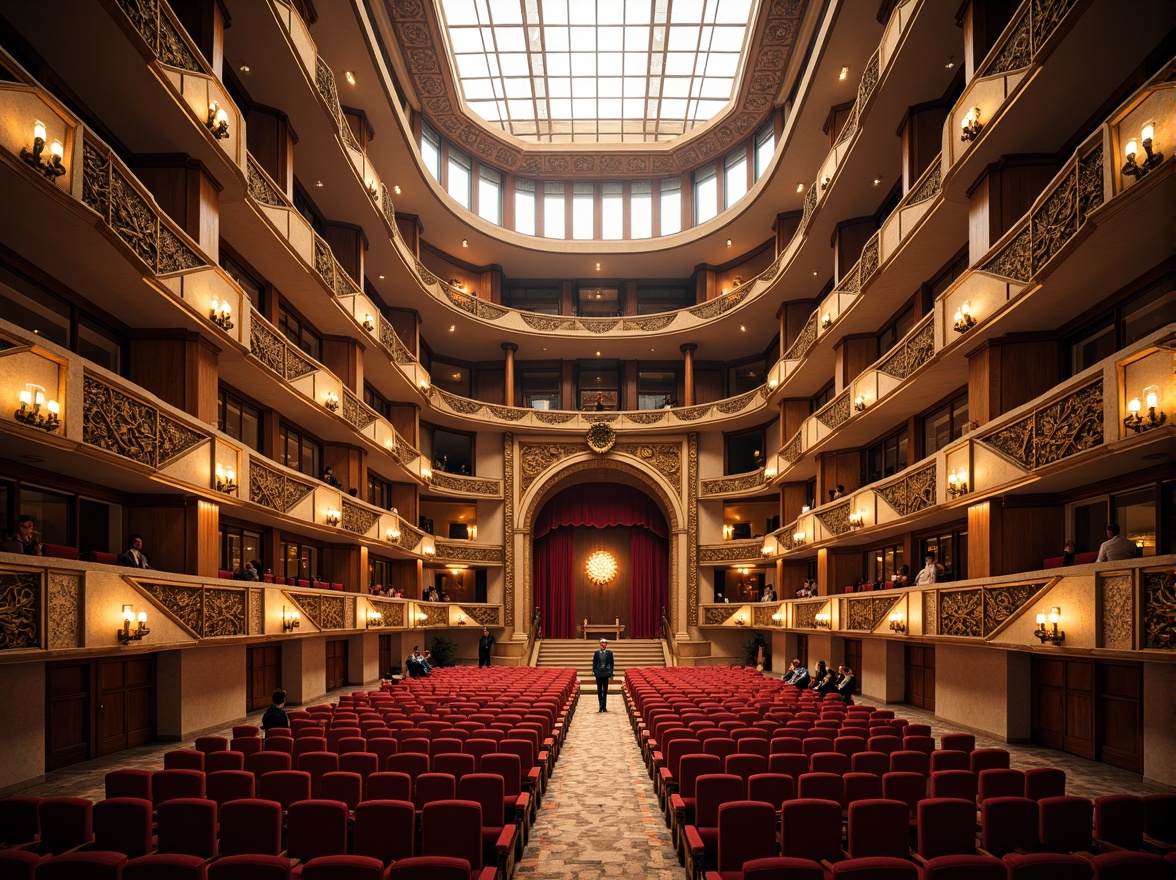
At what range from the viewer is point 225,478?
44.2 feet

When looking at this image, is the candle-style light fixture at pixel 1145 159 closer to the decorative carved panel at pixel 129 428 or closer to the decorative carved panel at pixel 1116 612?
the decorative carved panel at pixel 1116 612

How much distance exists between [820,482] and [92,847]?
67.3 feet

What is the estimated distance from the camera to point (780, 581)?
28.2 m

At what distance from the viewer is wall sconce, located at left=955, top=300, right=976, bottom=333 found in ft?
42.4

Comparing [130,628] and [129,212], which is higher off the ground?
[129,212]

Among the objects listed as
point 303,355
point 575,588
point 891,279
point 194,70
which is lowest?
point 575,588

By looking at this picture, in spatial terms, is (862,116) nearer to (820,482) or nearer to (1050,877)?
(820,482)

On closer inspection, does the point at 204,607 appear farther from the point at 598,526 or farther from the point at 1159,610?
the point at 598,526

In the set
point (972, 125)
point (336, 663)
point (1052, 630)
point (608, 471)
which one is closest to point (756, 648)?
point (608, 471)

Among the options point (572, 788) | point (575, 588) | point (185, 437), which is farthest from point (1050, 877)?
point (575, 588)

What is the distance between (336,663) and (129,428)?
13.8 meters

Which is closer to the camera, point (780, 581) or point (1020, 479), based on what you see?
point (1020, 479)

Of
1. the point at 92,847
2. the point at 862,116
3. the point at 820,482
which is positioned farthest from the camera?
the point at 820,482

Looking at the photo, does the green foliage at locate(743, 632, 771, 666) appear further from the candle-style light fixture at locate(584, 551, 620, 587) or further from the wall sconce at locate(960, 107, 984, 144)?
the wall sconce at locate(960, 107, 984, 144)
